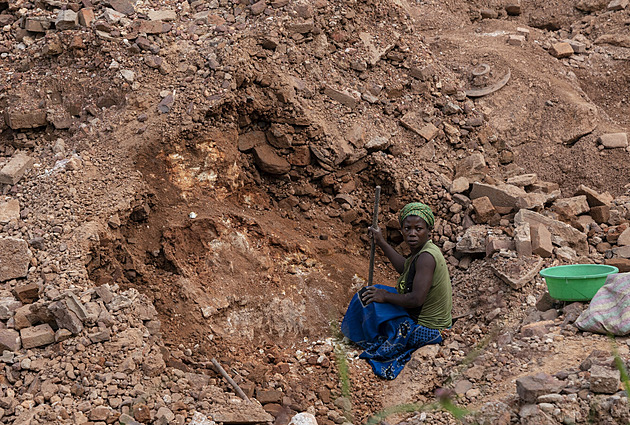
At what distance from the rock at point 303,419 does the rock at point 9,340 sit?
1.74m

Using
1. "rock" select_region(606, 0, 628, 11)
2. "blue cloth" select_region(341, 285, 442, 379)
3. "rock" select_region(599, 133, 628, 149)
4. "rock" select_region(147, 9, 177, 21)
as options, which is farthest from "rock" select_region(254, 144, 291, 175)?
"rock" select_region(606, 0, 628, 11)

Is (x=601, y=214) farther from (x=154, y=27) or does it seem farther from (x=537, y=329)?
(x=154, y=27)

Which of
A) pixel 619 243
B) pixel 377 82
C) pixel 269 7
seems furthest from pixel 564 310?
pixel 269 7

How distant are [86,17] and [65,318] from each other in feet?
11.1

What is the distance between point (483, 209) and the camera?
6242mm

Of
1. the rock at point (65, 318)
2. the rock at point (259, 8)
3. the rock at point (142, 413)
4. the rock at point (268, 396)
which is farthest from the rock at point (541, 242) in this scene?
the rock at point (65, 318)

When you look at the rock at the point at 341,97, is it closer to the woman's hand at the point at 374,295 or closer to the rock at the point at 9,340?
the woman's hand at the point at 374,295

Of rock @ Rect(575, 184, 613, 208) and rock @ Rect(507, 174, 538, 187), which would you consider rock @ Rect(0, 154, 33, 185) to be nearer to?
rock @ Rect(507, 174, 538, 187)

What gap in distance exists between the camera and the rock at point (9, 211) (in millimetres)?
5582

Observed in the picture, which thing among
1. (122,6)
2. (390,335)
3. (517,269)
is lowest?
(390,335)

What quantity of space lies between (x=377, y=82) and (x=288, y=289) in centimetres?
236

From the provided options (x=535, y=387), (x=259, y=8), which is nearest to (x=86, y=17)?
(x=259, y=8)

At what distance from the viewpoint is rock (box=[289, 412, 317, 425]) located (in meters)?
4.42

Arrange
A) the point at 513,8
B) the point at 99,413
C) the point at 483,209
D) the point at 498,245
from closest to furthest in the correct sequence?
the point at 99,413 < the point at 498,245 < the point at 483,209 < the point at 513,8
